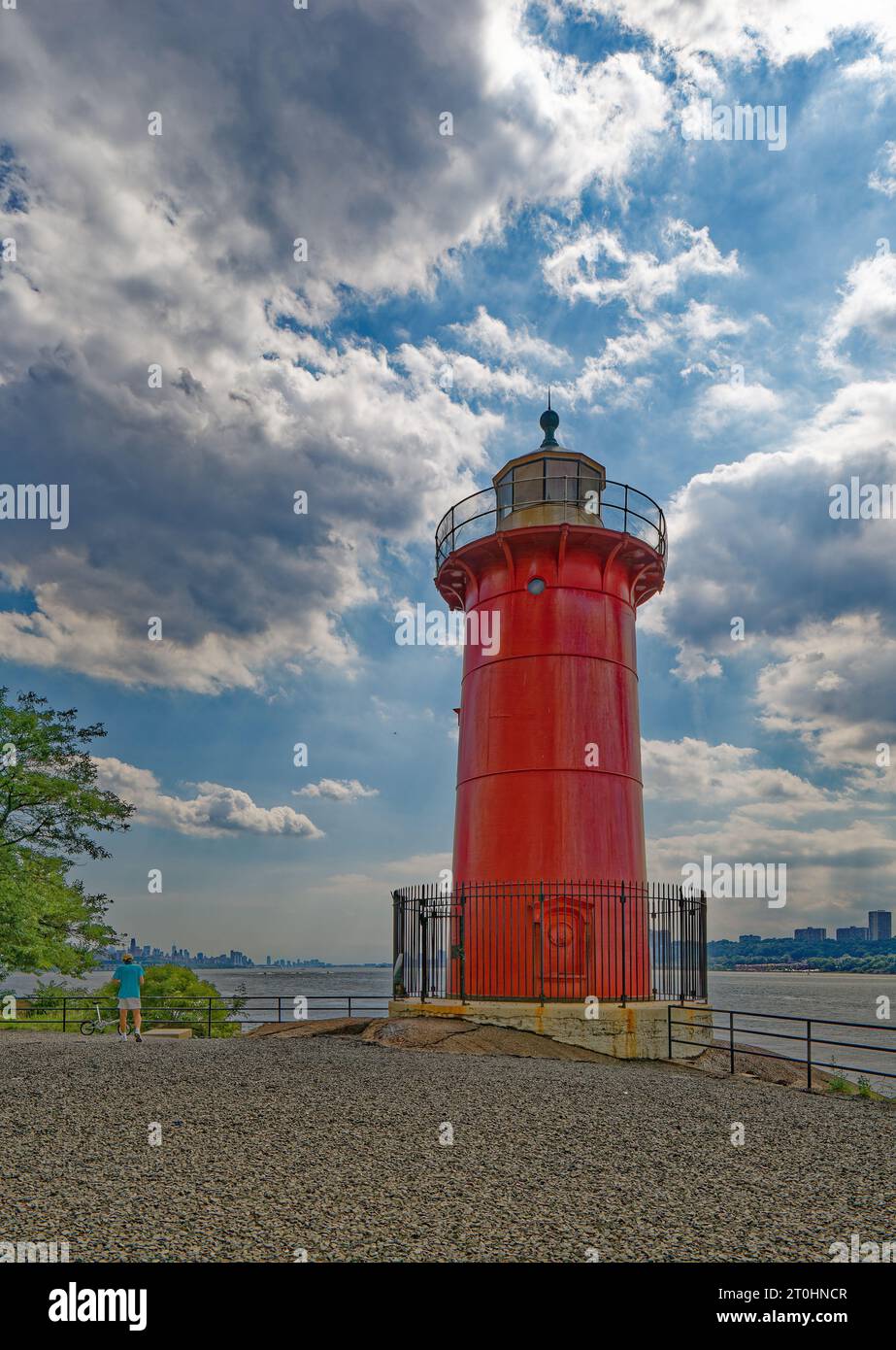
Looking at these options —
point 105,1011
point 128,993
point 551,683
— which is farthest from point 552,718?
point 105,1011

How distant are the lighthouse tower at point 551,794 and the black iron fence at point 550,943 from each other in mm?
27

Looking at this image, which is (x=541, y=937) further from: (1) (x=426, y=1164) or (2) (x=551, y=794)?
(1) (x=426, y=1164)

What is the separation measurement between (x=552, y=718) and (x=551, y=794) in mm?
1346

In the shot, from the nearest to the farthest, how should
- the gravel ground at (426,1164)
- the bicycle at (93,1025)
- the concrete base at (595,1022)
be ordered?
the gravel ground at (426,1164)
the concrete base at (595,1022)
the bicycle at (93,1025)

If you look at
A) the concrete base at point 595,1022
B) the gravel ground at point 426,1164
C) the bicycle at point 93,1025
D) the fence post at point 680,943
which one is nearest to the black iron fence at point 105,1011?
the bicycle at point 93,1025

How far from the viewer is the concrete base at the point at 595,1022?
15227mm

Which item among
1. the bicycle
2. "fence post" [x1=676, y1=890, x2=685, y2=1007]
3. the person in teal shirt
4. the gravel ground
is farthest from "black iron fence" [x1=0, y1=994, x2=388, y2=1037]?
the gravel ground

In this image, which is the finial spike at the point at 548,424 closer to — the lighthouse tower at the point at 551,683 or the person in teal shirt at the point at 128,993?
the lighthouse tower at the point at 551,683

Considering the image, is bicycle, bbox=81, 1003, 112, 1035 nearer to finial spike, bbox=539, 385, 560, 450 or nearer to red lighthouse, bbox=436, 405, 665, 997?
red lighthouse, bbox=436, 405, 665, 997

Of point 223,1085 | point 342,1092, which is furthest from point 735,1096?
point 223,1085

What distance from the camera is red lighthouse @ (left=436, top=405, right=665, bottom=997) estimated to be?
55.1ft

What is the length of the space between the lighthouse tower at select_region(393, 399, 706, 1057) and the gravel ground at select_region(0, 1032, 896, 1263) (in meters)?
4.15

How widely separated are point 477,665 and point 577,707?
7.32ft
